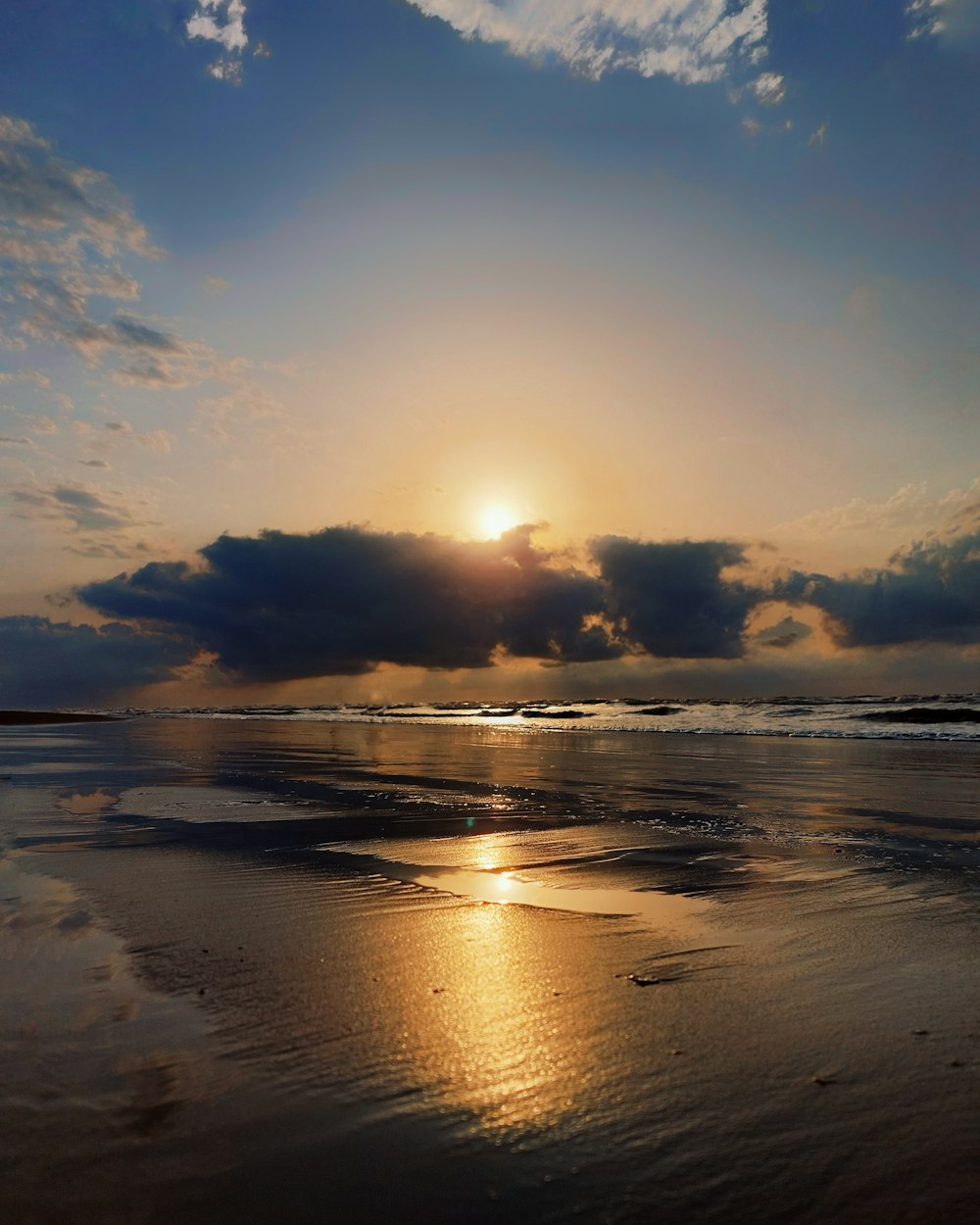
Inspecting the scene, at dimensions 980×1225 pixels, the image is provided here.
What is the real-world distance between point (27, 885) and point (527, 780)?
11.8m

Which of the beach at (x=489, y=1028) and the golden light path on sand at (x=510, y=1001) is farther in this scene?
the golden light path on sand at (x=510, y=1001)

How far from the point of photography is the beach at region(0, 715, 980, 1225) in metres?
2.89

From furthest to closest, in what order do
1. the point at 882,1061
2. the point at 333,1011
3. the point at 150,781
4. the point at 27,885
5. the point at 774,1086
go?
the point at 150,781, the point at 27,885, the point at 333,1011, the point at 882,1061, the point at 774,1086

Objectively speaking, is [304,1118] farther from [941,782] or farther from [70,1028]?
[941,782]

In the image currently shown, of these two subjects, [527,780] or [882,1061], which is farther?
[527,780]

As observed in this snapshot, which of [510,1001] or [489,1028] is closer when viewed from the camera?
[489,1028]

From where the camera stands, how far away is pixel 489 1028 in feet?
14.1

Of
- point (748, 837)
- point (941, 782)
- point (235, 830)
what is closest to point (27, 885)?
point (235, 830)

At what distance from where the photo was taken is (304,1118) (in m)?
3.34

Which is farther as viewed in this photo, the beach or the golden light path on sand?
the golden light path on sand

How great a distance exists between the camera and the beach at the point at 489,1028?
9.48 feet

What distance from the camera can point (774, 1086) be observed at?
141 inches

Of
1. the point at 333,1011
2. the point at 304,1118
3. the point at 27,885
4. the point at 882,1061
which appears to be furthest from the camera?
the point at 27,885

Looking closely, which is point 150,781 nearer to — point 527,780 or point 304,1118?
point 527,780
